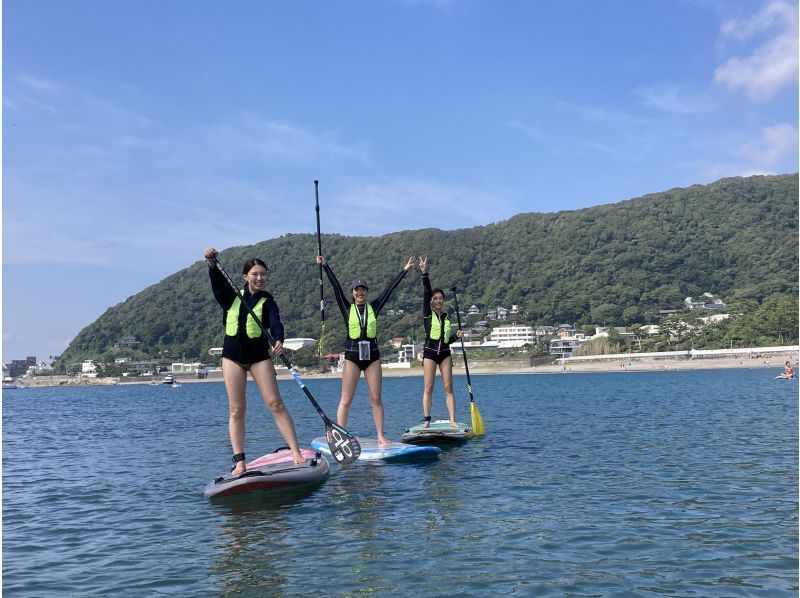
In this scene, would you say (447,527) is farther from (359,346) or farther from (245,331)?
(359,346)

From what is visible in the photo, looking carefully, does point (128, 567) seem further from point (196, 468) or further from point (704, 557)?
point (196, 468)

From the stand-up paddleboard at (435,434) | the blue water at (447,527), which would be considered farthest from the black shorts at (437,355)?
the blue water at (447,527)

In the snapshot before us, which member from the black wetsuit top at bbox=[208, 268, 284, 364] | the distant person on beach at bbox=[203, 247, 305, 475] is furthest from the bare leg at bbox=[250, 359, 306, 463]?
the black wetsuit top at bbox=[208, 268, 284, 364]

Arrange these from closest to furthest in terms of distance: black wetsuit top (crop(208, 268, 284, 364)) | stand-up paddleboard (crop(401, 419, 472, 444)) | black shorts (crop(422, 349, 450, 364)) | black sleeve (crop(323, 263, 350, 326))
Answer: black wetsuit top (crop(208, 268, 284, 364)) < black sleeve (crop(323, 263, 350, 326)) < stand-up paddleboard (crop(401, 419, 472, 444)) < black shorts (crop(422, 349, 450, 364))

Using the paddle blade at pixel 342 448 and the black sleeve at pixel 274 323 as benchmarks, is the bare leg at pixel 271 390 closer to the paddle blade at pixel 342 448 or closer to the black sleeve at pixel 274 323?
the black sleeve at pixel 274 323

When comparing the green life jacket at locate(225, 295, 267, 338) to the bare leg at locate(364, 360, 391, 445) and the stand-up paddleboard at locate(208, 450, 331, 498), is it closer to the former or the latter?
the stand-up paddleboard at locate(208, 450, 331, 498)

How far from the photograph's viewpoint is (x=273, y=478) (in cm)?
1049

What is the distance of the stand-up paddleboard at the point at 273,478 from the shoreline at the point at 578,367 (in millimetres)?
99592

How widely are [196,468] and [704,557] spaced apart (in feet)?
35.3

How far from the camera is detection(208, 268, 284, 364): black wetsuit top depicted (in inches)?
390

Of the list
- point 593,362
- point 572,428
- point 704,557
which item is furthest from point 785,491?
point 593,362

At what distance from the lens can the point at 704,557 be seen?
6895mm

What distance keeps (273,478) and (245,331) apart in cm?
231

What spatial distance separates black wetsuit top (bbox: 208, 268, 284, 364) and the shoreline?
3973 inches
